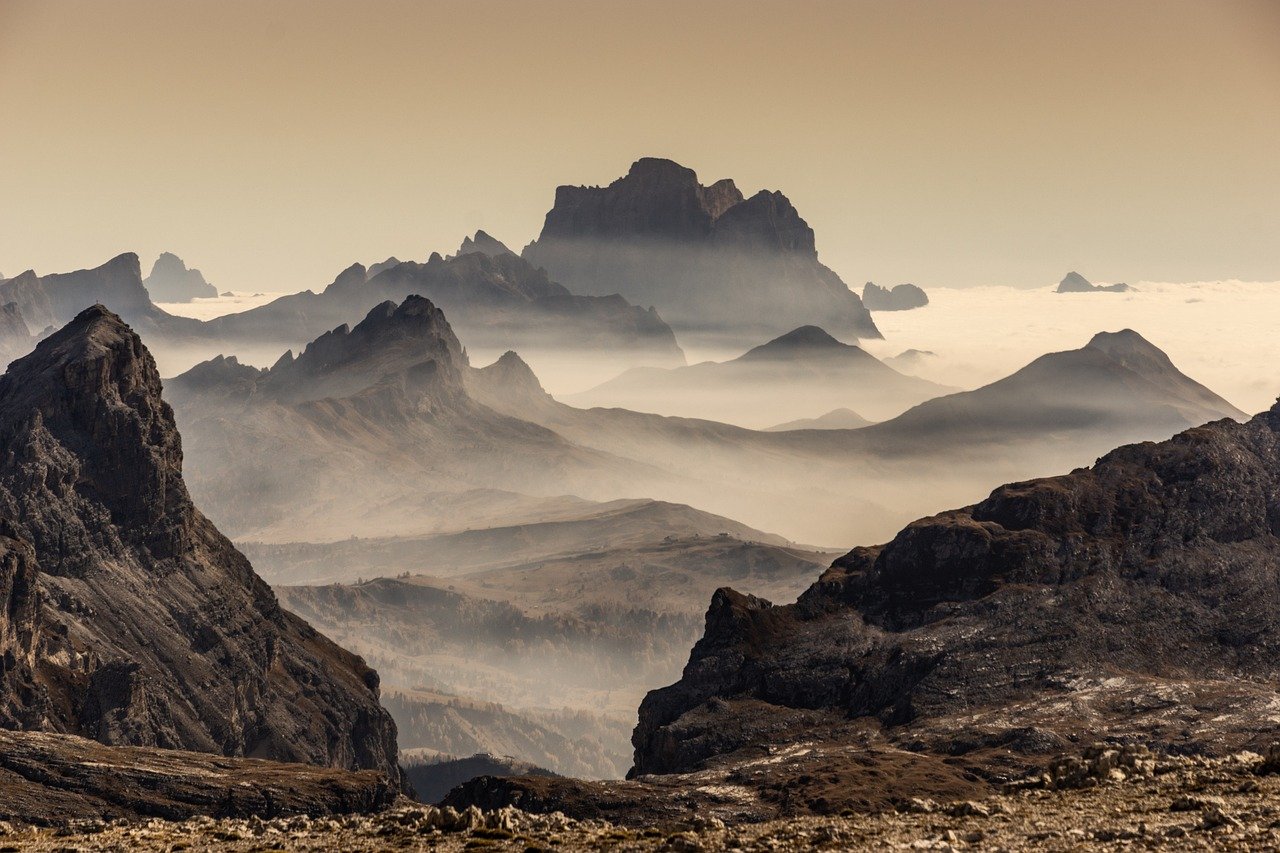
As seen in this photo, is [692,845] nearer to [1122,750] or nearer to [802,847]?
[802,847]

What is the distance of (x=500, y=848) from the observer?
468 feet

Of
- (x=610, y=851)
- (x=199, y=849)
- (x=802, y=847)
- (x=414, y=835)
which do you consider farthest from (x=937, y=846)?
(x=199, y=849)

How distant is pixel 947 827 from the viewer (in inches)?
5404

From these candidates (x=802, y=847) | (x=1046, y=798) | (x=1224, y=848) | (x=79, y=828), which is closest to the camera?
(x=1224, y=848)

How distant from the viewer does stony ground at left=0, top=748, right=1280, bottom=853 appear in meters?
126

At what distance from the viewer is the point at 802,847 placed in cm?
13262

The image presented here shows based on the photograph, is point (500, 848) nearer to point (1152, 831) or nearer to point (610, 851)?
point (610, 851)

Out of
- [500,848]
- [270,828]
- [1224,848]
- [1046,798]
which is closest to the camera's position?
[1224,848]

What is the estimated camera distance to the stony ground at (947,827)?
125500 mm

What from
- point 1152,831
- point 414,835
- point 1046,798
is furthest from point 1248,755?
point 414,835

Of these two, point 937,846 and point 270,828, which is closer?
point 937,846

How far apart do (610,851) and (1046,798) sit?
1636 inches

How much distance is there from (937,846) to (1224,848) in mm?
18911

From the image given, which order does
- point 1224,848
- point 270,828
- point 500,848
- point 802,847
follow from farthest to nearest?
point 270,828 → point 500,848 → point 802,847 → point 1224,848
